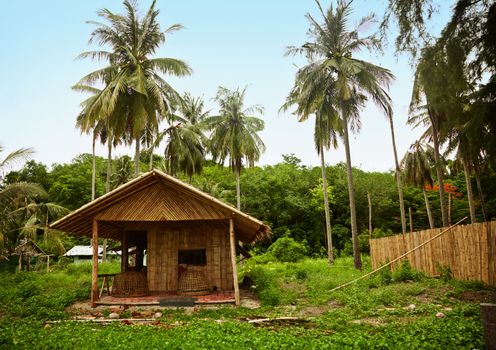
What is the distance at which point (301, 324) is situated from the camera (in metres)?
9.39

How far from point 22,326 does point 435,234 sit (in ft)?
42.6

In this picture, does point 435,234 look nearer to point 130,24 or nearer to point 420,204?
point 130,24

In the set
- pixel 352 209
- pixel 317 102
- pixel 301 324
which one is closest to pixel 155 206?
pixel 301 324

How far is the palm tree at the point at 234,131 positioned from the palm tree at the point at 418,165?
11528 mm

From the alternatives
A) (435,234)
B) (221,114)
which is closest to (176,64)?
(221,114)

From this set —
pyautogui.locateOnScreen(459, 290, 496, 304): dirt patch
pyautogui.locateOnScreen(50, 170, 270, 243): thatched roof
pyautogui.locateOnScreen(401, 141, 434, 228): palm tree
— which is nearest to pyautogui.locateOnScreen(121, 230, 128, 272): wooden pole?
pyautogui.locateOnScreen(50, 170, 270, 243): thatched roof

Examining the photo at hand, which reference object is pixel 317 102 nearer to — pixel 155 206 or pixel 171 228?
pixel 171 228

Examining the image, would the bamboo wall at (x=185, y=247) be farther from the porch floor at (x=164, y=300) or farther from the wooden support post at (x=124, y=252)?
the wooden support post at (x=124, y=252)

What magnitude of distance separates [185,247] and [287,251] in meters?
20.1

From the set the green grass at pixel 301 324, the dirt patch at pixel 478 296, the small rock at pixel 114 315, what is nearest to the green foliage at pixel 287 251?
the green grass at pixel 301 324

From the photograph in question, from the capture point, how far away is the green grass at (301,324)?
701cm

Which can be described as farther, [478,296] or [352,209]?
[352,209]

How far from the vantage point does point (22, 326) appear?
31.7ft

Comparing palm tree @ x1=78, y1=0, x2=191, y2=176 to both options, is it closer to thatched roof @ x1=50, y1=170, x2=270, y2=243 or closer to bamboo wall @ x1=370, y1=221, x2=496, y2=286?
thatched roof @ x1=50, y1=170, x2=270, y2=243
